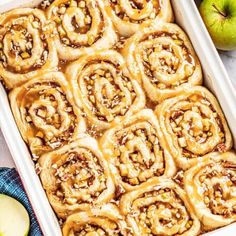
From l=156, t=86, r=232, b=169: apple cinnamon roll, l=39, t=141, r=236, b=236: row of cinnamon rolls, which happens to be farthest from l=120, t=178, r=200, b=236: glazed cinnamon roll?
l=156, t=86, r=232, b=169: apple cinnamon roll

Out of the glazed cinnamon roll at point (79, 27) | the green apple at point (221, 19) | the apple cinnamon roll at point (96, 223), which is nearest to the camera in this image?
the apple cinnamon roll at point (96, 223)

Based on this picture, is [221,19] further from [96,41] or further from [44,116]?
[44,116]

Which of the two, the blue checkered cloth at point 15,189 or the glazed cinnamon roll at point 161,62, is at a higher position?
the glazed cinnamon roll at point 161,62

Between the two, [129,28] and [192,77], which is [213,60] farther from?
[129,28]

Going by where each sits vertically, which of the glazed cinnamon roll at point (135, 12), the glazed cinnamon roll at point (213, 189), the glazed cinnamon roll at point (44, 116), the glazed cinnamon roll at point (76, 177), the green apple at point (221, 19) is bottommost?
the glazed cinnamon roll at point (213, 189)

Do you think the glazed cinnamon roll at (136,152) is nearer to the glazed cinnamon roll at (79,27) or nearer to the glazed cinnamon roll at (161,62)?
the glazed cinnamon roll at (161,62)

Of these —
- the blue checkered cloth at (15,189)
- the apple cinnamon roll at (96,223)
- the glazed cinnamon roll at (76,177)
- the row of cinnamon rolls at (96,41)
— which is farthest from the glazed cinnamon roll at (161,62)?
the blue checkered cloth at (15,189)

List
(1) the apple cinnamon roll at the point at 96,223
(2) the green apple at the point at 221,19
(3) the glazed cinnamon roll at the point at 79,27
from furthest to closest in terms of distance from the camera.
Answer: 1. (2) the green apple at the point at 221,19
2. (3) the glazed cinnamon roll at the point at 79,27
3. (1) the apple cinnamon roll at the point at 96,223
